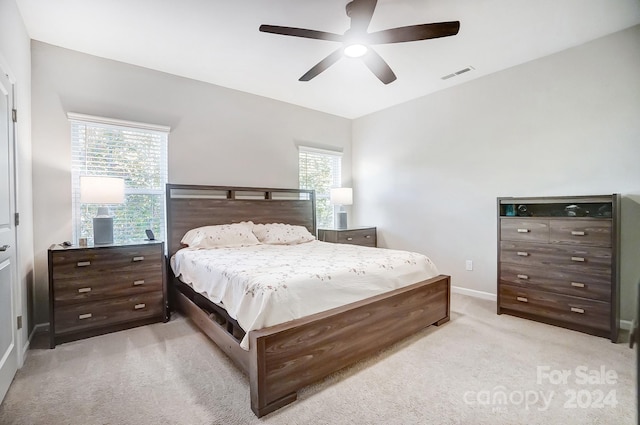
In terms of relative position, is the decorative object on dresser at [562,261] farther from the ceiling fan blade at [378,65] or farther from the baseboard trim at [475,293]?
the ceiling fan blade at [378,65]

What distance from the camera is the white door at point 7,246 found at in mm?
1796

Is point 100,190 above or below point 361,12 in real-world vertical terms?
below

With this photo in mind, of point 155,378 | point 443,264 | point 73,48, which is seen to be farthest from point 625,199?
point 73,48

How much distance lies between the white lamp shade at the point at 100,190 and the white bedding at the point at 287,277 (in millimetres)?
831

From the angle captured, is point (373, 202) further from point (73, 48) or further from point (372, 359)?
point (73, 48)

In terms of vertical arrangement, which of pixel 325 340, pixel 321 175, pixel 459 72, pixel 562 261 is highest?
pixel 459 72

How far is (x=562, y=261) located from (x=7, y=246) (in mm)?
4342

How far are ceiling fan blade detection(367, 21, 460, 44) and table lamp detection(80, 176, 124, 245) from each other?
8.58ft

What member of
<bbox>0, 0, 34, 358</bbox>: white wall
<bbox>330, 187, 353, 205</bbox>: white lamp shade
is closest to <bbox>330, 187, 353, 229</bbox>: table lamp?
<bbox>330, 187, 353, 205</bbox>: white lamp shade

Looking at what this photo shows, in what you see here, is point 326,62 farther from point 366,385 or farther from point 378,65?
point 366,385

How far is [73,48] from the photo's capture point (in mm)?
2889

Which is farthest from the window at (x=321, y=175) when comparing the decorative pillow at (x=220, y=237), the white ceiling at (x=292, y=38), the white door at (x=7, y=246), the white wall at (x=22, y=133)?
the white door at (x=7, y=246)

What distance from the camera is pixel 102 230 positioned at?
2785 millimetres

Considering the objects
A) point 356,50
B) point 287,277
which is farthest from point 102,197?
point 356,50
